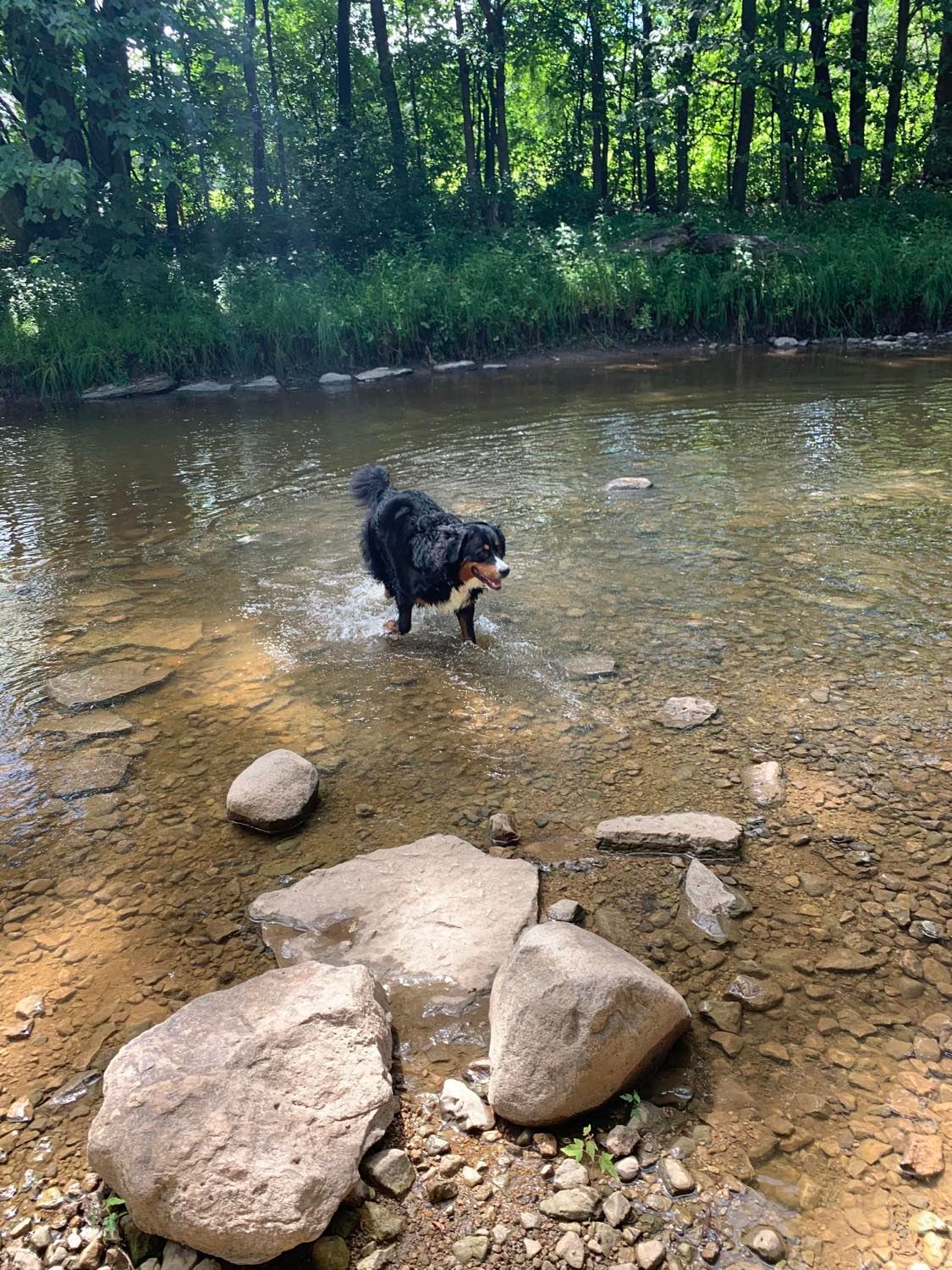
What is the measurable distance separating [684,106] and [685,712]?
23.4 meters

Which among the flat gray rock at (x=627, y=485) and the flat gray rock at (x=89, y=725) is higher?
the flat gray rock at (x=627, y=485)

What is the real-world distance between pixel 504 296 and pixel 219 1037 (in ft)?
53.6

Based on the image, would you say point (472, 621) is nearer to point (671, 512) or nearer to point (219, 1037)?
point (671, 512)

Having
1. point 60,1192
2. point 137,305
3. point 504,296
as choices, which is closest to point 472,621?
point 60,1192

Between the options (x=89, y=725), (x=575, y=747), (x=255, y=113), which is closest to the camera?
(x=575, y=747)

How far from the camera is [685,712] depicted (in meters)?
3.83

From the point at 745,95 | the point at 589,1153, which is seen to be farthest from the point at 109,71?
the point at 589,1153

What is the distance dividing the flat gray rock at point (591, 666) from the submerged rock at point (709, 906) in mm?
1594

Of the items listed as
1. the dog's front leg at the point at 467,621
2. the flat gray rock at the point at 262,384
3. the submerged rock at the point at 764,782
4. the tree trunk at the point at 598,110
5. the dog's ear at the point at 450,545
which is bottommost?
the submerged rock at the point at 764,782

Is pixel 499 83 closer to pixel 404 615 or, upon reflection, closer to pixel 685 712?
pixel 404 615

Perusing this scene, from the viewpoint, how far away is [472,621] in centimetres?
494

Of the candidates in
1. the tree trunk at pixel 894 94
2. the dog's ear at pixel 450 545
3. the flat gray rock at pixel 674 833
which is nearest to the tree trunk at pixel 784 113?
the tree trunk at pixel 894 94

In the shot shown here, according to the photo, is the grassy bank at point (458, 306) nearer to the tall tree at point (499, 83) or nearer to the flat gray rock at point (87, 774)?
the tall tree at point (499, 83)

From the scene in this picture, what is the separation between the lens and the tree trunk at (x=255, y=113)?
21.3m
